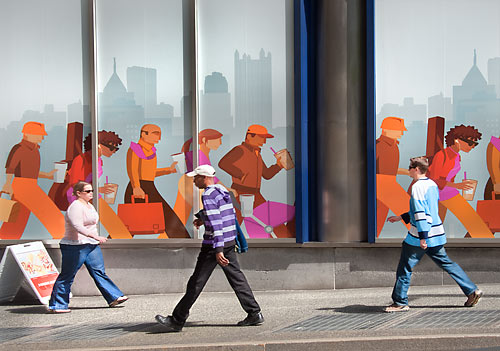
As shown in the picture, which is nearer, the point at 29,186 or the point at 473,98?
the point at 473,98

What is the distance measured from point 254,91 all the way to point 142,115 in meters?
1.59

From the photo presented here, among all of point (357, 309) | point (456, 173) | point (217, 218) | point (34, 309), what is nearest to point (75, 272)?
point (34, 309)

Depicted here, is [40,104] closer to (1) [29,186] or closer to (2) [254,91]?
(1) [29,186]

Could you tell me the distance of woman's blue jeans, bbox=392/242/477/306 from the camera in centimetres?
814

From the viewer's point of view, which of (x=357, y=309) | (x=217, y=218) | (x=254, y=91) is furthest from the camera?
(x=254, y=91)

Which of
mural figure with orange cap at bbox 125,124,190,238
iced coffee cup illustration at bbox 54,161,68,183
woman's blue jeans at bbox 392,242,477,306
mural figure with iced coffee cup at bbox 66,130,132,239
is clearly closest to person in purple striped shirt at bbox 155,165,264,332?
woman's blue jeans at bbox 392,242,477,306

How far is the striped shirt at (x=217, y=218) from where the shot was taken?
7531 mm

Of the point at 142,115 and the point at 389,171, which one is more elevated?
the point at 142,115

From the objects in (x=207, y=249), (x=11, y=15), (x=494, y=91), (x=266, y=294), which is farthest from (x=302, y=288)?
(x=11, y=15)

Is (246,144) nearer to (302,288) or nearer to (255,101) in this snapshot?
(255,101)

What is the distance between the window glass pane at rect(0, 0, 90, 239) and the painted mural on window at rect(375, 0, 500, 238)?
4.20 metres

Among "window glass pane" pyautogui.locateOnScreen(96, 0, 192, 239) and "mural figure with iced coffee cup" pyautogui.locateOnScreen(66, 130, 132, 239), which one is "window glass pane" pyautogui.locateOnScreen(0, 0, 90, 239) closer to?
"mural figure with iced coffee cup" pyautogui.locateOnScreen(66, 130, 132, 239)

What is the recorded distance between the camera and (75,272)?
29.6 feet

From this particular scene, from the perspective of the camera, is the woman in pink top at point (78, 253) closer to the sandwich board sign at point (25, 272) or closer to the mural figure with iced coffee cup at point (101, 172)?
the sandwich board sign at point (25, 272)
